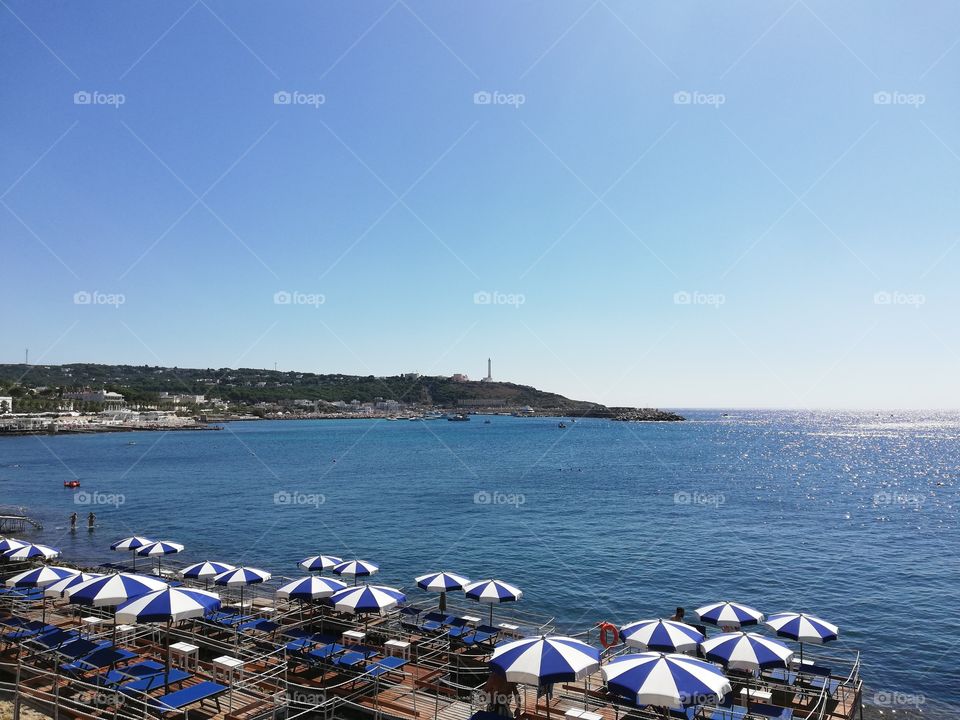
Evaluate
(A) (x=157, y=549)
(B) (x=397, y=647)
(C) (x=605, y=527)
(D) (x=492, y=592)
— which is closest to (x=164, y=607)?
(B) (x=397, y=647)

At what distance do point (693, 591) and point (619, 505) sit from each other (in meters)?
25.8

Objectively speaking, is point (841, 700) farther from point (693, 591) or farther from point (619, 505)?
point (619, 505)

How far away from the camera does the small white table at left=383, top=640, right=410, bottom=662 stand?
1500 centimetres

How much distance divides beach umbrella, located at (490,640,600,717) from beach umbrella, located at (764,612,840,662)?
6.62 metres


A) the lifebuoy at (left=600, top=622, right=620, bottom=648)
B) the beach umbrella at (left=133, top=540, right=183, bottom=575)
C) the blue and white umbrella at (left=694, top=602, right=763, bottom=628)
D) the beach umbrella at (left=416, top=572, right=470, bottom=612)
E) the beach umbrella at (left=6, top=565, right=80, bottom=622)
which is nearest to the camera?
the blue and white umbrella at (left=694, top=602, right=763, bottom=628)

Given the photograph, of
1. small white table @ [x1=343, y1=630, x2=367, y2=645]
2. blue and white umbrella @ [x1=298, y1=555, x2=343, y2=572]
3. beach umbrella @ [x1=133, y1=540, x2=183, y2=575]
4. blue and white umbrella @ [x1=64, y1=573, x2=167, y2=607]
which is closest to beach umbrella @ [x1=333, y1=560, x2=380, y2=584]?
blue and white umbrella @ [x1=298, y1=555, x2=343, y2=572]

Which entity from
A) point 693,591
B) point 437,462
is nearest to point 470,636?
point 693,591

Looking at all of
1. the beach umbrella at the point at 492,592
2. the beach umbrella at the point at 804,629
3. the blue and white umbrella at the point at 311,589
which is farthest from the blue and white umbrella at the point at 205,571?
the beach umbrella at the point at 804,629

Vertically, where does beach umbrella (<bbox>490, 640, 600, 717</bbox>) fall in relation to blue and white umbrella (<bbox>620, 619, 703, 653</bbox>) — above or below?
above

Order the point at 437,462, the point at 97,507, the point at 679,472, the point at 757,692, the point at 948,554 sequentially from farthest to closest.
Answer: the point at 437,462 → the point at 679,472 → the point at 97,507 → the point at 948,554 → the point at 757,692

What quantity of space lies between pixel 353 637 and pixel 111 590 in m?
6.04

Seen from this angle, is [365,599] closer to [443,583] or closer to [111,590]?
[443,583]

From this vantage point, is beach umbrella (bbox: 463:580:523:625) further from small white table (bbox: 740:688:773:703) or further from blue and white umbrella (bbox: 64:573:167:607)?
blue and white umbrella (bbox: 64:573:167:607)

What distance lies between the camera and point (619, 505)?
5525 cm
